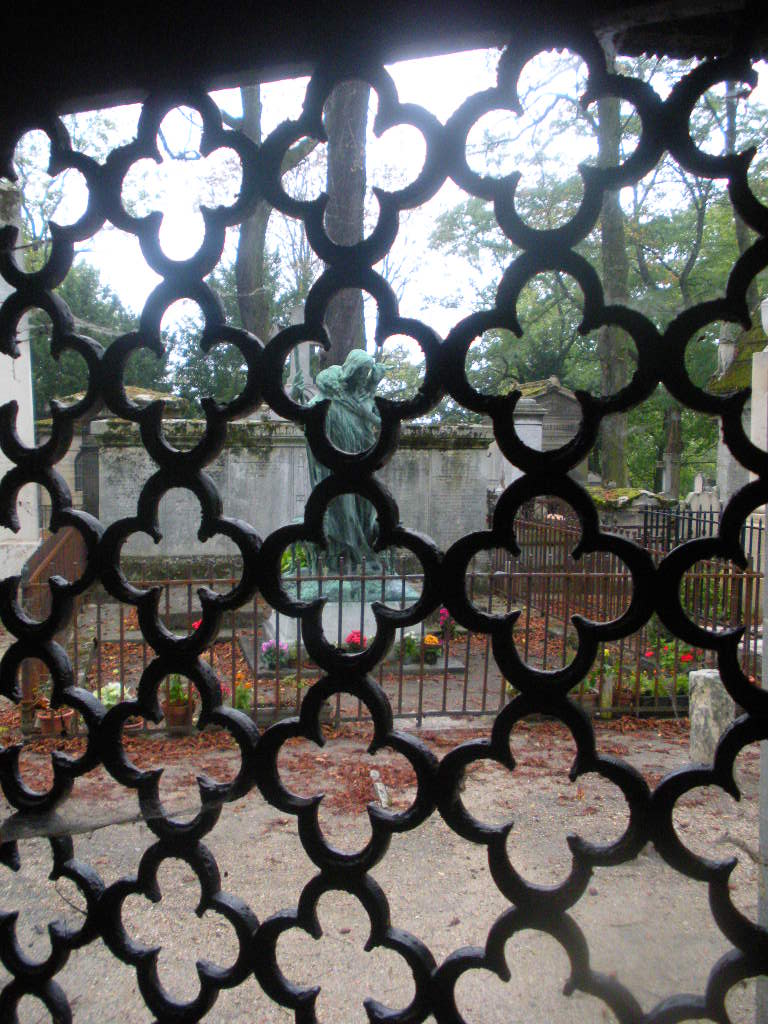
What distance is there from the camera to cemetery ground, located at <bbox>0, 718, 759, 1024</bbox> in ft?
9.61

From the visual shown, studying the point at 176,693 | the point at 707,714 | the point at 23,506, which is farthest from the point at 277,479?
the point at 707,714

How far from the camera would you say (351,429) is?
340 inches

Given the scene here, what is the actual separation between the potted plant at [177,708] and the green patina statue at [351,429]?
8.83 ft

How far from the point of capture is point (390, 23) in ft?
4.25

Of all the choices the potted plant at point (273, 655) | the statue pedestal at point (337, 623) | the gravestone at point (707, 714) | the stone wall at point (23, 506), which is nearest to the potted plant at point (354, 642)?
the statue pedestal at point (337, 623)

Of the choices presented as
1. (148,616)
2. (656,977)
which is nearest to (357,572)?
(656,977)

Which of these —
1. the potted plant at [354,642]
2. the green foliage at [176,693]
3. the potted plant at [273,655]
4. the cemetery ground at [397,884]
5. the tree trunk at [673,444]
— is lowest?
the cemetery ground at [397,884]

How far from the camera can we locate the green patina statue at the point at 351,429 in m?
8.48

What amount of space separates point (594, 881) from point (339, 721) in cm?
267

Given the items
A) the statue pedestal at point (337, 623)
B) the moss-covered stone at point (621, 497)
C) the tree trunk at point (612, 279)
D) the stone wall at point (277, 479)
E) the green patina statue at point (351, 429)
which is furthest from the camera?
the tree trunk at point (612, 279)

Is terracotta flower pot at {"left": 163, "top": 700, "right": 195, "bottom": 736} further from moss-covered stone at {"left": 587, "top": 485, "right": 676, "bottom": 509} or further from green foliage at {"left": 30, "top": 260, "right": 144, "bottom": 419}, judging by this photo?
green foliage at {"left": 30, "top": 260, "right": 144, "bottom": 419}

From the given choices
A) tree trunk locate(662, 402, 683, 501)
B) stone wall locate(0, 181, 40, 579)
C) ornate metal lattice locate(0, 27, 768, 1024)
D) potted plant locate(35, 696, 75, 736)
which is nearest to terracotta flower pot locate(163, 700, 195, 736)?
potted plant locate(35, 696, 75, 736)

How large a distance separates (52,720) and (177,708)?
3.11ft

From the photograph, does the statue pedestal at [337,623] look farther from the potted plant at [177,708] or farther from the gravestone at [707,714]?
the gravestone at [707,714]
